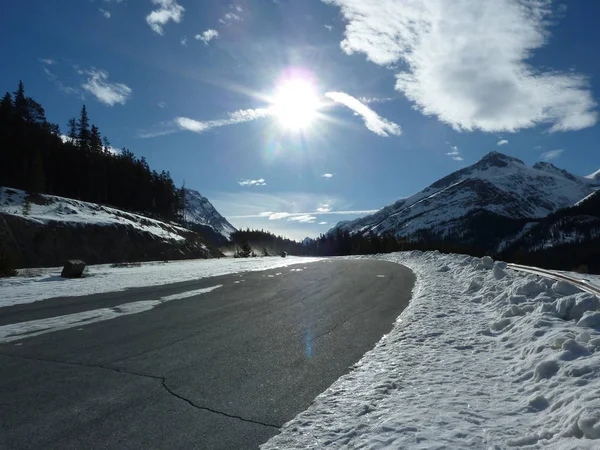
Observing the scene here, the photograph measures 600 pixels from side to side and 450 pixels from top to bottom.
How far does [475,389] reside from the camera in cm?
477

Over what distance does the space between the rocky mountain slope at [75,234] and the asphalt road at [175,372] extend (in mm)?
23892

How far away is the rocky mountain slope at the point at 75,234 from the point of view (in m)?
31.4

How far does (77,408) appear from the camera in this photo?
4141mm

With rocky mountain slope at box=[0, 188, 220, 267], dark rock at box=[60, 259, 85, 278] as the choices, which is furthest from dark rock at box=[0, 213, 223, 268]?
dark rock at box=[60, 259, 85, 278]

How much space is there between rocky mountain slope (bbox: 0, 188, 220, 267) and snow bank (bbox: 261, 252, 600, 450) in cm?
2859

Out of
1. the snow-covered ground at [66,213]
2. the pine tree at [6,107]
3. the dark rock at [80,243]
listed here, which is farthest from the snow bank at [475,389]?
the pine tree at [6,107]

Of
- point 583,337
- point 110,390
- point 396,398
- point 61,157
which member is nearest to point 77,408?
point 110,390

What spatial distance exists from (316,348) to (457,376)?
7.82 feet

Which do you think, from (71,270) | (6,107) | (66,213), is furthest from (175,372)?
(6,107)

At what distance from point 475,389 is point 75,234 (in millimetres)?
38935

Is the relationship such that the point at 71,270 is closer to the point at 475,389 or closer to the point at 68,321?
the point at 68,321

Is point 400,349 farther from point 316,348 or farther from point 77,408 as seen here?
point 77,408

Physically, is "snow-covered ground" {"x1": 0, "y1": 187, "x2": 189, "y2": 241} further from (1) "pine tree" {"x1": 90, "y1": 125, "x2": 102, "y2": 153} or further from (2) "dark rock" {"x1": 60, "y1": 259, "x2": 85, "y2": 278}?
(1) "pine tree" {"x1": 90, "y1": 125, "x2": 102, "y2": 153}

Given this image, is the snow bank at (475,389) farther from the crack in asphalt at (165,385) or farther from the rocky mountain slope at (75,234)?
the rocky mountain slope at (75,234)
